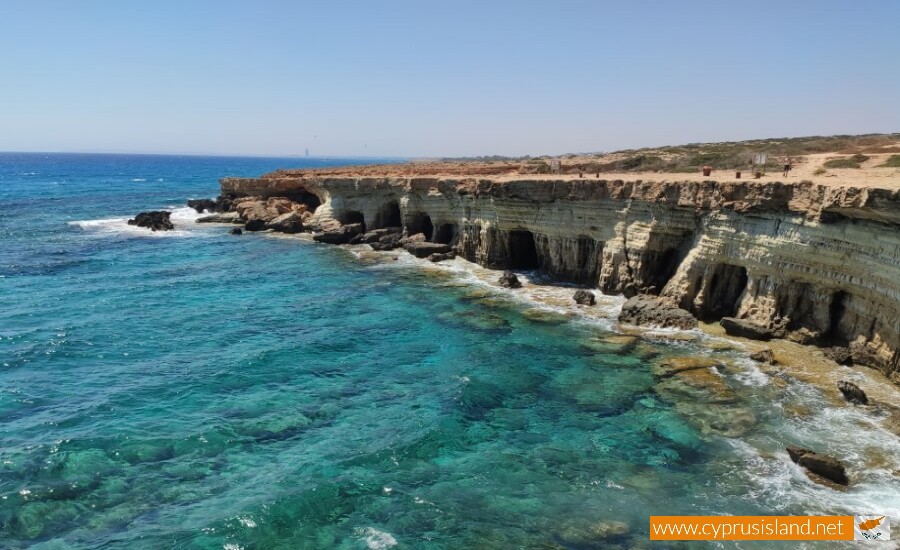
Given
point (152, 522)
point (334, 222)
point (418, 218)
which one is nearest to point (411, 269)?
point (418, 218)

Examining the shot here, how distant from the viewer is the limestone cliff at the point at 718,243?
65.1 ft

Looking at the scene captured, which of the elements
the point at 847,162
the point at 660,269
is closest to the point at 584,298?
the point at 660,269

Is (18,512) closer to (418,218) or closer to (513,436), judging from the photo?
(513,436)

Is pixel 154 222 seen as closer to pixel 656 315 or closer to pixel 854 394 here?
pixel 656 315

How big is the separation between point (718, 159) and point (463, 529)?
1772 inches

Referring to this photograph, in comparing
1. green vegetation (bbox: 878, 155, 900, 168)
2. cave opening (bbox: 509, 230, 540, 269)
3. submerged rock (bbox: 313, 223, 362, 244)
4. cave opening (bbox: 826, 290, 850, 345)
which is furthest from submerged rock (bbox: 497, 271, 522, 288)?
green vegetation (bbox: 878, 155, 900, 168)

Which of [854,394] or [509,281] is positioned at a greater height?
[509,281]

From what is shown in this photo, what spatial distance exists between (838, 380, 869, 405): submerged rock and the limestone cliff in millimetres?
2495

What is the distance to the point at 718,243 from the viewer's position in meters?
25.3

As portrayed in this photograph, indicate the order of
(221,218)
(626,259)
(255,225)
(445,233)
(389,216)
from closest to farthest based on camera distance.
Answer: (626,259)
(445,233)
(389,216)
(255,225)
(221,218)

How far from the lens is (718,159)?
159 feet

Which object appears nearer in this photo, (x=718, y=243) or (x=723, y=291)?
(x=718, y=243)

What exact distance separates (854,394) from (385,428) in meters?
14.5

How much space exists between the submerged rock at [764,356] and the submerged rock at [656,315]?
3818 millimetres
